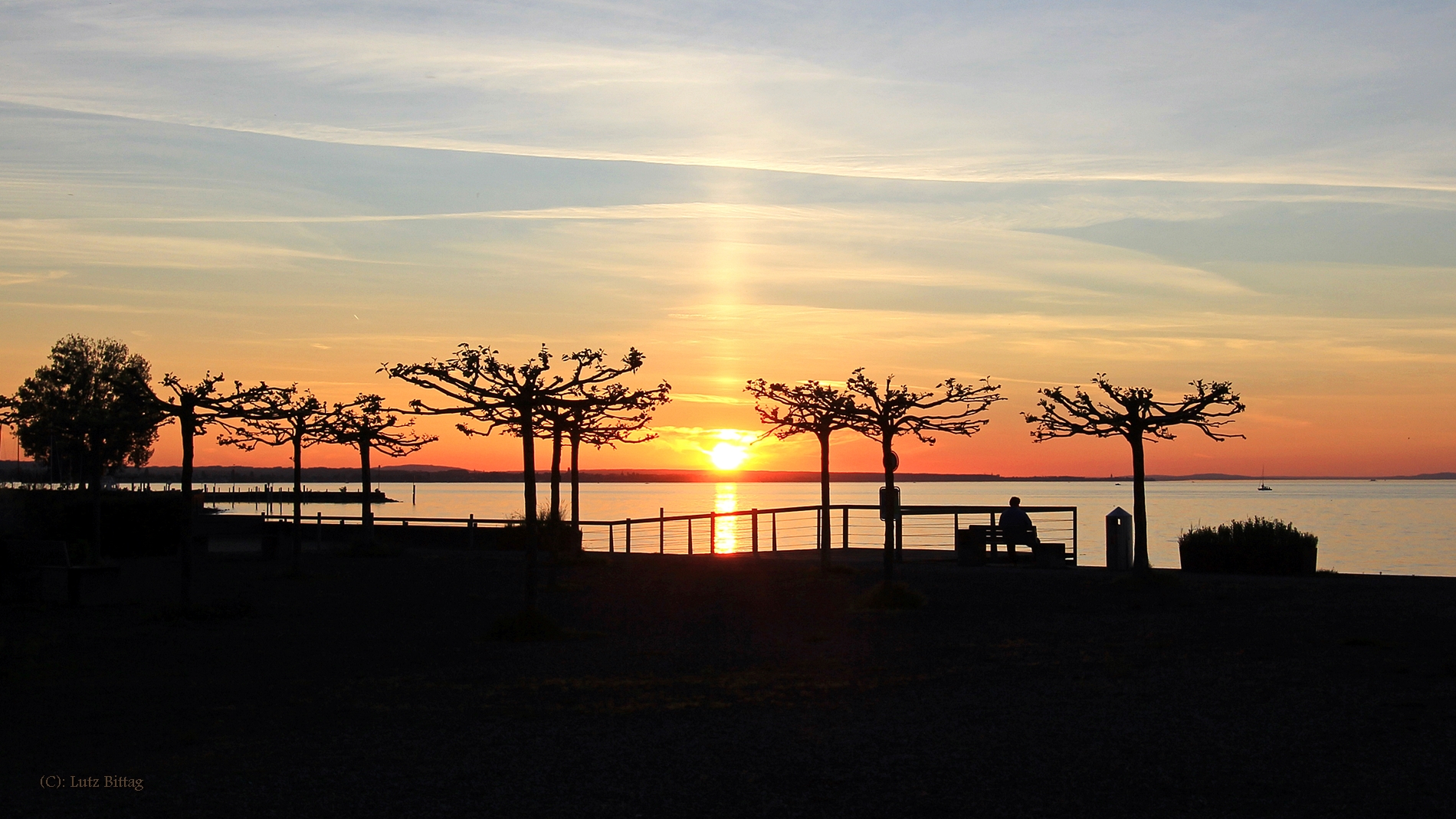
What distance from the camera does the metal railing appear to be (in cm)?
2638

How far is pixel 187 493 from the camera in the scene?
53.2ft

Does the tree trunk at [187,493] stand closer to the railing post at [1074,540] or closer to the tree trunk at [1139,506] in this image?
the tree trunk at [1139,506]

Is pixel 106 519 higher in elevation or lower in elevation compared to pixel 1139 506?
lower

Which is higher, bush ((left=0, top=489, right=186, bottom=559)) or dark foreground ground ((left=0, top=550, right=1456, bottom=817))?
bush ((left=0, top=489, right=186, bottom=559))

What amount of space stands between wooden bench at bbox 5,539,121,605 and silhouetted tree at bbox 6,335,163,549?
2.18m

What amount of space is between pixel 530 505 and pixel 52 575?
8.28m

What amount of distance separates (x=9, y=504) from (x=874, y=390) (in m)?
20.3

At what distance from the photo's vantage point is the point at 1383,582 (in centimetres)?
1758

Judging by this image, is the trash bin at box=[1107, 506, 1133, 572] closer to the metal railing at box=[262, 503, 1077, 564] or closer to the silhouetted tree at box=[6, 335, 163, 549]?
the metal railing at box=[262, 503, 1077, 564]

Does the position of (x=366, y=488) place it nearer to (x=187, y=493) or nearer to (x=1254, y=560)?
(x=187, y=493)

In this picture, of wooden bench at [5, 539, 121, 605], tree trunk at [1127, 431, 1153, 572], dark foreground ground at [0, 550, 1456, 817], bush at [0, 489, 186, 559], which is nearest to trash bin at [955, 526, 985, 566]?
tree trunk at [1127, 431, 1153, 572]

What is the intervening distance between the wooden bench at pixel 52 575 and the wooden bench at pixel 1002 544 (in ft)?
46.4

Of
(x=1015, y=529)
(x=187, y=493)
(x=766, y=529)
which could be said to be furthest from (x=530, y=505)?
(x=766, y=529)

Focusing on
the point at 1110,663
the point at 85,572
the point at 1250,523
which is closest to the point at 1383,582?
the point at 1250,523
